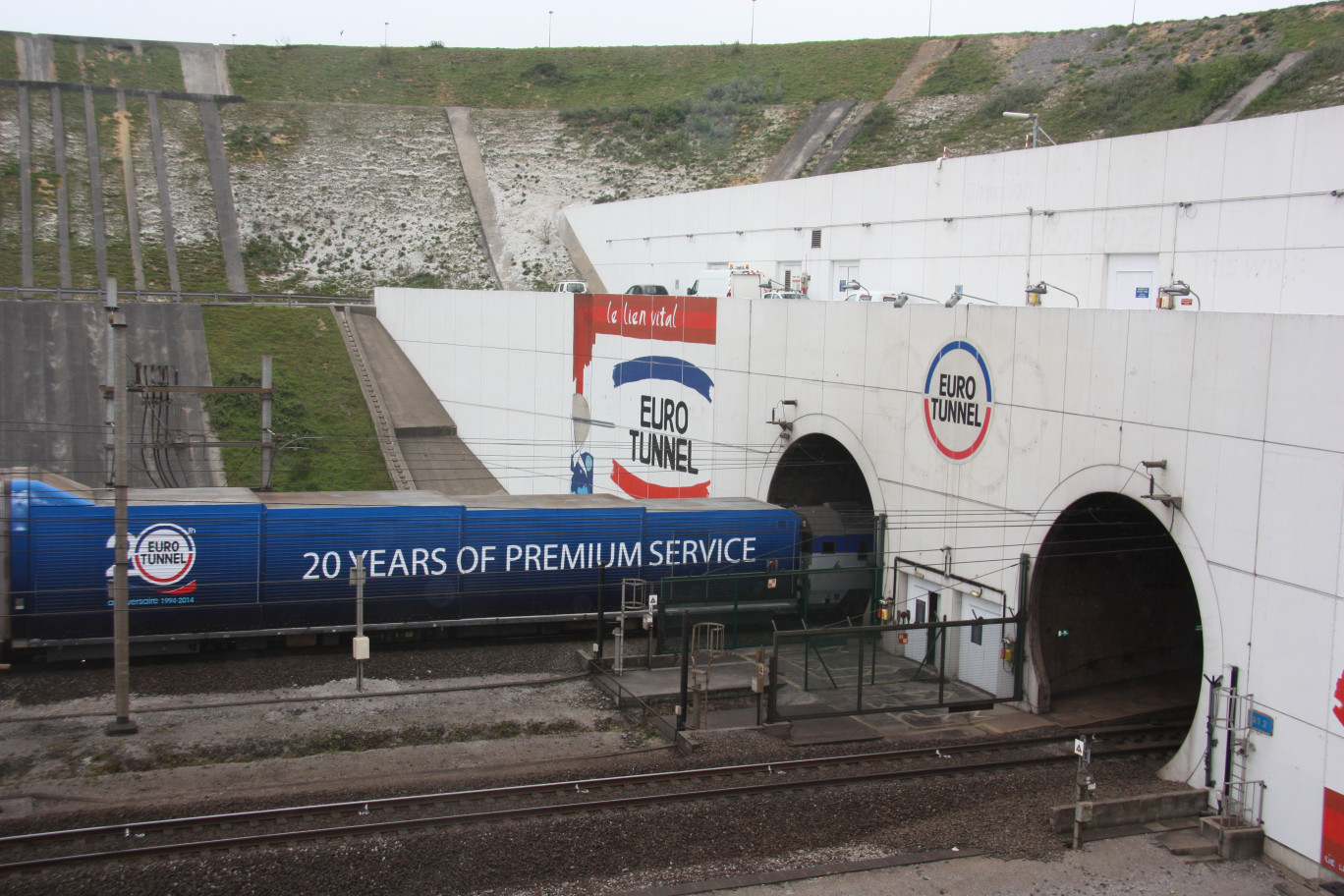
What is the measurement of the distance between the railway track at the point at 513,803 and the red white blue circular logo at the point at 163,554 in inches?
283

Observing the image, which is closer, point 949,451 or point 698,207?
point 949,451

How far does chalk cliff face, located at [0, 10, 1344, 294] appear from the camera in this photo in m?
56.3

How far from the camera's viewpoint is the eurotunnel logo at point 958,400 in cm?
2045

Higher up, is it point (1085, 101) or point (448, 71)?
point (448, 71)

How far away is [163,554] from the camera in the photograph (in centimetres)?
1909

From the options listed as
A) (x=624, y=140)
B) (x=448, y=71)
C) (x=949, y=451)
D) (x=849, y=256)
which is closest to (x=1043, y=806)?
(x=949, y=451)

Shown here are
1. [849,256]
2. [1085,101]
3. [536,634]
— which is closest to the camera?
[536,634]

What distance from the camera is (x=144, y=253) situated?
55.6m

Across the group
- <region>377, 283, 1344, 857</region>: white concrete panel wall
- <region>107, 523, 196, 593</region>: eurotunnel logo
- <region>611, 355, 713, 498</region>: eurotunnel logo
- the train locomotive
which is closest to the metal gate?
<region>377, 283, 1344, 857</region>: white concrete panel wall

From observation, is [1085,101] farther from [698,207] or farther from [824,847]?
[824,847]

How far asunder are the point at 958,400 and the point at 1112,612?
17.6 ft

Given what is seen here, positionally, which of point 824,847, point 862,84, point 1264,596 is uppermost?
point 862,84

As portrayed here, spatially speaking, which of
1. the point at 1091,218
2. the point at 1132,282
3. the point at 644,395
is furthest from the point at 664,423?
the point at 1132,282

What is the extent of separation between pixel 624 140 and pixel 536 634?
58.9 m
